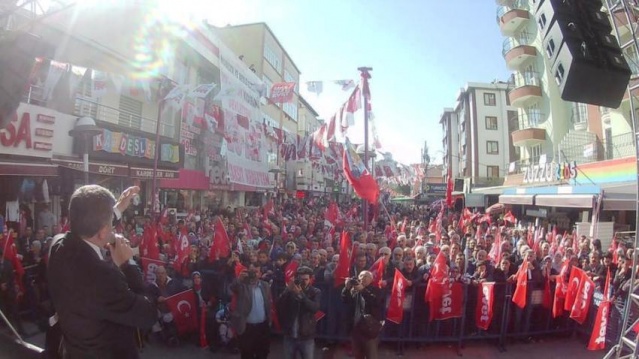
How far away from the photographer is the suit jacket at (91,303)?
195 centimetres

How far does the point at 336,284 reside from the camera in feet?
22.4

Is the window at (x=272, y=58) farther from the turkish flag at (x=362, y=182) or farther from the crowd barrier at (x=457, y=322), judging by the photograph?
the crowd barrier at (x=457, y=322)

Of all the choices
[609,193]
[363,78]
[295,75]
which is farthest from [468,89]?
[363,78]

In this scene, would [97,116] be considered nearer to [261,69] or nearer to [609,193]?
[609,193]

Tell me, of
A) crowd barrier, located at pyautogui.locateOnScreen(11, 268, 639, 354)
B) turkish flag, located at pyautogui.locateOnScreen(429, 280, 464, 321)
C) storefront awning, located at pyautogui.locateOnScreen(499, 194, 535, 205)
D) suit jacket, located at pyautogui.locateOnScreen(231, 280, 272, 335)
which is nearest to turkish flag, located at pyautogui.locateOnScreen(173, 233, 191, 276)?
crowd barrier, located at pyautogui.locateOnScreen(11, 268, 639, 354)

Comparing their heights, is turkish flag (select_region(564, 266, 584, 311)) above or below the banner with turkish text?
below

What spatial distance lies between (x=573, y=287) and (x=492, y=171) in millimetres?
40795

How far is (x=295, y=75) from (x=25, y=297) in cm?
4174

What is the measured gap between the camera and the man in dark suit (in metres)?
1.95

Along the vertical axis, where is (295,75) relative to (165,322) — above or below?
above

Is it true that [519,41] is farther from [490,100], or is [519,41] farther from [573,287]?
[573,287]

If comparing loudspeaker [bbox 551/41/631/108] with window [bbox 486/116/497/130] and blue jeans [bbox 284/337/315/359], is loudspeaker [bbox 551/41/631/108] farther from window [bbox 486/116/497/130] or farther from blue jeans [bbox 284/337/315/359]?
window [bbox 486/116/497/130]

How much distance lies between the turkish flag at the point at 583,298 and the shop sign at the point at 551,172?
1424 cm

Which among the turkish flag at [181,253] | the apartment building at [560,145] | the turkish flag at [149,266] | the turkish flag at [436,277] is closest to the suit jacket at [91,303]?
the turkish flag at [436,277]
